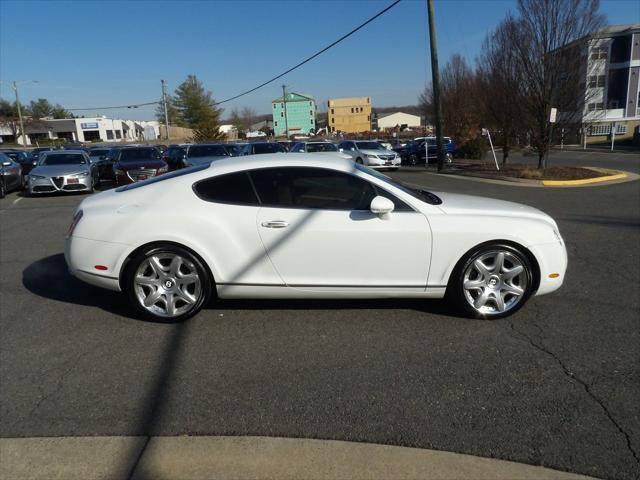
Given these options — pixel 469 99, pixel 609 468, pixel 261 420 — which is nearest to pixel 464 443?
pixel 609 468

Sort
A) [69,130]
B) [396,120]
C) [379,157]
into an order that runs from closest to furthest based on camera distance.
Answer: [379,157], [69,130], [396,120]

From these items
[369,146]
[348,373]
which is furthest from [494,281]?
[369,146]

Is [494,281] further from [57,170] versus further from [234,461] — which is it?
[57,170]

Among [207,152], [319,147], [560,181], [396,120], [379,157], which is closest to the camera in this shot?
[560,181]

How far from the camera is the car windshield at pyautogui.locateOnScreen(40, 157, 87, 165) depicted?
1598 centimetres

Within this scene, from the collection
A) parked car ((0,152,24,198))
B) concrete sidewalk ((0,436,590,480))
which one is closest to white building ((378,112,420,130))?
parked car ((0,152,24,198))

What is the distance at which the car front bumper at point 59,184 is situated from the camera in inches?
570

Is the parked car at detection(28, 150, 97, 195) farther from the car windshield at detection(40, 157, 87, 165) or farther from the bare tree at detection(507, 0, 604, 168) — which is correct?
the bare tree at detection(507, 0, 604, 168)

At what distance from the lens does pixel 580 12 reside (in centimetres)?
1520

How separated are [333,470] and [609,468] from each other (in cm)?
139

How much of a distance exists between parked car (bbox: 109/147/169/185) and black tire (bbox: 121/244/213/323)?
11.0 meters

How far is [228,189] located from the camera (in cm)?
433

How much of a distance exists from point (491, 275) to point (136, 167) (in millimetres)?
13084

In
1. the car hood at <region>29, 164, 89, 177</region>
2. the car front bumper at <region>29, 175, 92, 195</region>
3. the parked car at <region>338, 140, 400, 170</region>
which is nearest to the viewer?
the car front bumper at <region>29, 175, 92, 195</region>
